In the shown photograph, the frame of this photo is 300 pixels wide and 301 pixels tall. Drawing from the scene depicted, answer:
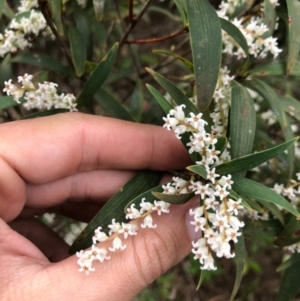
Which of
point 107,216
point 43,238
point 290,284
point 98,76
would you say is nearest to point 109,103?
point 98,76

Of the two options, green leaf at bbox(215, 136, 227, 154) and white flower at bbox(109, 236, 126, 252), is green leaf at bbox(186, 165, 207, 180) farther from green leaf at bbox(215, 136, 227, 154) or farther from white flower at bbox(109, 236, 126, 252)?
white flower at bbox(109, 236, 126, 252)

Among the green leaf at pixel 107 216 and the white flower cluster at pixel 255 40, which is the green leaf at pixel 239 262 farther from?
the white flower cluster at pixel 255 40

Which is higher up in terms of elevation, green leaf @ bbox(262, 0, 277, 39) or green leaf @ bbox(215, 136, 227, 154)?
green leaf @ bbox(262, 0, 277, 39)

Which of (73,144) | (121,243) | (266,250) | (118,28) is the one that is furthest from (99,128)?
(266,250)

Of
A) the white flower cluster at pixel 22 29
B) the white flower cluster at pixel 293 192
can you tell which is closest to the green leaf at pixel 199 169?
the white flower cluster at pixel 293 192

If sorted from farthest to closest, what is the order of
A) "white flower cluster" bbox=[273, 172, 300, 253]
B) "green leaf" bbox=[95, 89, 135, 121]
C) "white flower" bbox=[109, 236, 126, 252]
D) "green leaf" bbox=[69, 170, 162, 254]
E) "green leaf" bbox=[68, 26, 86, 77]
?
1. "green leaf" bbox=[95, 89, 135, 121]
2. "green leaf" bbox=[68, 26, 86, 77]
3. "white flower cluster" bbox=[273, 172, 300, 253]
4. "green leaf" bbox=[69, 170, 162, 254]
5. "white flower" bbox=[109, 236, 126, 252]

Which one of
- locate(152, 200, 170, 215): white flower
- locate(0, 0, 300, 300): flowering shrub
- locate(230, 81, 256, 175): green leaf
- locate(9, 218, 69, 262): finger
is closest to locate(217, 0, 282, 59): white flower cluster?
locate(0, 0, 300, 300): flowering shrub
